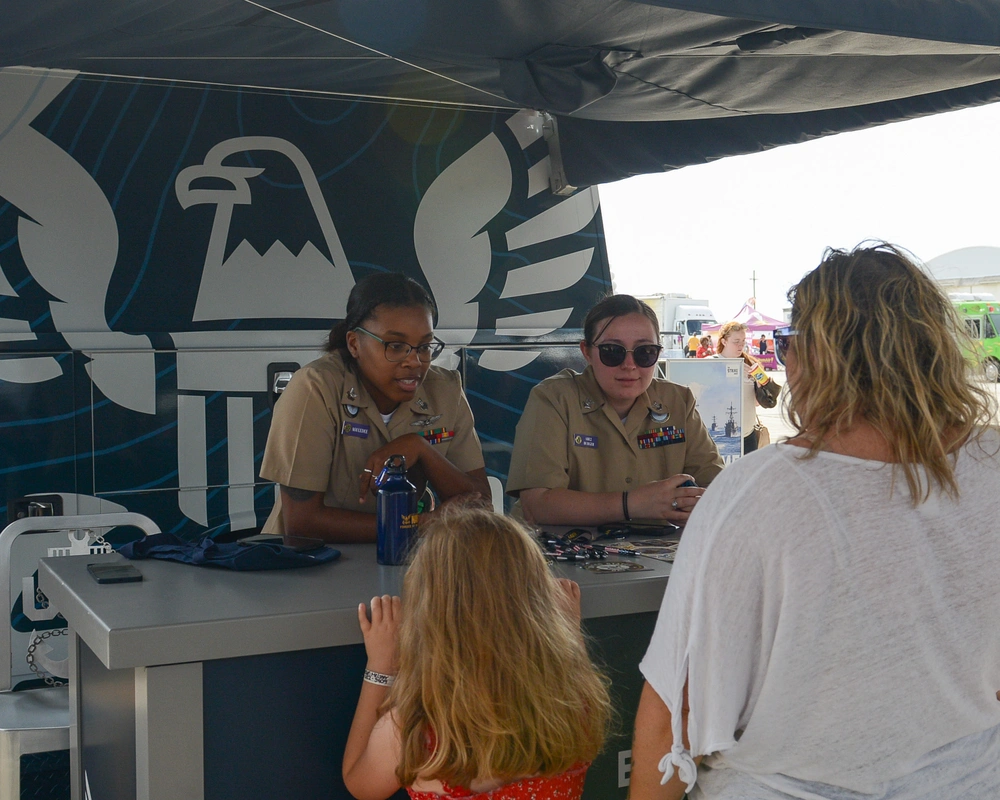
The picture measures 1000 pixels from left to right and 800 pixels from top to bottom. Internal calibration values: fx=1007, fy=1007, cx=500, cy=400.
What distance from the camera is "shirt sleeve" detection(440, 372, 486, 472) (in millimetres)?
2934

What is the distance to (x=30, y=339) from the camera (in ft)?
11.0

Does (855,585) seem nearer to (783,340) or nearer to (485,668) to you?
(783,340)

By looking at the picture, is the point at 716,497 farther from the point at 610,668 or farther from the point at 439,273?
the point at 439,273

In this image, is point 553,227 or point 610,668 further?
point 553,227

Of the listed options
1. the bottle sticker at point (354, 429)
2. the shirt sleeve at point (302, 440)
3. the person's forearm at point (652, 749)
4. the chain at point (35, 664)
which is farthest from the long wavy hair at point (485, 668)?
the chain at point (35, 664)

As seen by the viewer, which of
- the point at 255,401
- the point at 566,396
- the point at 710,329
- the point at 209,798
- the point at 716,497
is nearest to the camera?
the point at 716,497

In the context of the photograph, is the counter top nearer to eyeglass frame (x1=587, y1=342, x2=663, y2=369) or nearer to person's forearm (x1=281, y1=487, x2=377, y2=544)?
person's forearm (x1=281, y1=487, x2=377, y2=544)

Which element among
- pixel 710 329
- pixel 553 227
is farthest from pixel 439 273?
pixel 710 329

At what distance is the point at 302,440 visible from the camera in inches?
101

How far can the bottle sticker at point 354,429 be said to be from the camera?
268 centimetres

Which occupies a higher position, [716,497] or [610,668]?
[716,497]

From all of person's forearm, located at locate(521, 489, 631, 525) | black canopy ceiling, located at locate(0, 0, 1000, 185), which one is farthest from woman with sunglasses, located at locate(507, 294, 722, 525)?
black canopy ceiling, located at locate(0, 0, 1000, 185)

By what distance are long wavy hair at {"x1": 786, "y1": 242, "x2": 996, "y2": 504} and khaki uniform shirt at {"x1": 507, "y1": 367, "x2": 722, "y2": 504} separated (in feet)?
5.29

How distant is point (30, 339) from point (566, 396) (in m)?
1.81
